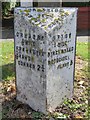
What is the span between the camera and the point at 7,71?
6043 millimetres

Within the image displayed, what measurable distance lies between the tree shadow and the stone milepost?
3.52ft

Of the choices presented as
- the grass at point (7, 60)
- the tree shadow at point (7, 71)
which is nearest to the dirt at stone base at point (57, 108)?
the tree shadow at point (7, 71)

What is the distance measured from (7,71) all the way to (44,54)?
197cm

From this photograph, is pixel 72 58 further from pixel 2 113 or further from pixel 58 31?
pixel 2 113

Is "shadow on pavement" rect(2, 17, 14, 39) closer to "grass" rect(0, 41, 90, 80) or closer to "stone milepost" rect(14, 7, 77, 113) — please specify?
"grass" rect(0, 41, 90, 80)

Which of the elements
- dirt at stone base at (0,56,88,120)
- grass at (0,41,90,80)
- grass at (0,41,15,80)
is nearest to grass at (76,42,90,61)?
grass at (0,41,90,80)

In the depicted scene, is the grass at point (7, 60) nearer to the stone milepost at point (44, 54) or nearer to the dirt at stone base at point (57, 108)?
the dirt at stone base at point (57, 108)

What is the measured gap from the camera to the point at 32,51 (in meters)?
4.38

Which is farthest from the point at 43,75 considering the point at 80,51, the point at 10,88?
the point at 80,51

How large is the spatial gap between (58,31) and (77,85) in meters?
1.26

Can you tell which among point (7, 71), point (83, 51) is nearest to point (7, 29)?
point (83, 51)

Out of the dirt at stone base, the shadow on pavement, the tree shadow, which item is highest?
the shadow on pavement

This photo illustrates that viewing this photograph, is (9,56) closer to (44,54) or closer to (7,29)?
(44,54)

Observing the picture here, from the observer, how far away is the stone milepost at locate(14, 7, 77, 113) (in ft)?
13.9
